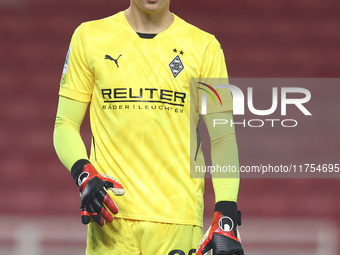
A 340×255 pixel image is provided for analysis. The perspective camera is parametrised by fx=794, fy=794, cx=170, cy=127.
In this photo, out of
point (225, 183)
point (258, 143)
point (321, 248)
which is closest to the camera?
point (225, 183)

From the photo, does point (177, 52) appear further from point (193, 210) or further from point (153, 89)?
point (193, 210)

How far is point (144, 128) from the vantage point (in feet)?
7.34

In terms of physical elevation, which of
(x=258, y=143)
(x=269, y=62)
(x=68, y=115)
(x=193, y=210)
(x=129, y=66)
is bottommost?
(x=193, y=210)

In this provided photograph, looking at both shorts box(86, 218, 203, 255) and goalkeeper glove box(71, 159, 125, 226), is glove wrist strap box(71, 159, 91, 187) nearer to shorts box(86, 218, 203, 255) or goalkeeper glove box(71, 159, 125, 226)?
goalkeeper glove box(71, 159, 125, 226)

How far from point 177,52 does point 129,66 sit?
15 cm

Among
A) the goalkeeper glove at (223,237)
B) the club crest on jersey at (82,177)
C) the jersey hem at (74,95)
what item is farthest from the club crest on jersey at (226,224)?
the jersey hem at (74,95)

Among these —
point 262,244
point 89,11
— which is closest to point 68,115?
point 262,244

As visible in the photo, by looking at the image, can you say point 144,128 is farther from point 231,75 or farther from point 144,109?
point 231,75

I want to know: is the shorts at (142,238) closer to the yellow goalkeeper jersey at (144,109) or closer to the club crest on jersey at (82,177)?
the yellow goalkeeper jersey at (144,109)

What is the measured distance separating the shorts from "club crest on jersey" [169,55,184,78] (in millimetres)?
433

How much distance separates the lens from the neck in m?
2.31

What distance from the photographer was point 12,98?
5.05 meters

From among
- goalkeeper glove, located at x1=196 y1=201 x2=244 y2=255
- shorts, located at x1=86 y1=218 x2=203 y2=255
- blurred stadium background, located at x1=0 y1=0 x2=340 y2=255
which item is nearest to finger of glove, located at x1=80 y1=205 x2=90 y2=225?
shorts, located at x1=86 y1=218 x2=203 y2=255

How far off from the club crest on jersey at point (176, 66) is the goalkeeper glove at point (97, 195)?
1.22 ft
